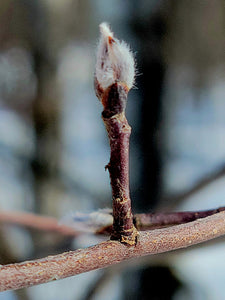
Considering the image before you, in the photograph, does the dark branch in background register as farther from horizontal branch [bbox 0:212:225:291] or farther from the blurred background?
horizontal branch [bbox 0:212:225:291]

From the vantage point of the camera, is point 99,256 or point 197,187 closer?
point 99,256

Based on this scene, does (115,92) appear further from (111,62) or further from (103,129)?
(103,129)

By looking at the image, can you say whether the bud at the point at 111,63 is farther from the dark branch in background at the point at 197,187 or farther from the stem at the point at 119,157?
the dark branch in background at the point at 197,187

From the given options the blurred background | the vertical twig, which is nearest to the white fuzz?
the vertical twig

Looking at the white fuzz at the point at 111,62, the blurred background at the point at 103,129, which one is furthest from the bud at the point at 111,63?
the blurred background at the point at 103,129

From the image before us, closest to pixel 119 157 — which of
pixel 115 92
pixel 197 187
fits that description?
pixel 115 92

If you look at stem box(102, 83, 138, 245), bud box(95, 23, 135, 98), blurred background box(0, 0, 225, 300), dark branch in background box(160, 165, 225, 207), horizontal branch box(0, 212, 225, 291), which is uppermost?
blurred background box(0, 0, 225, 300)

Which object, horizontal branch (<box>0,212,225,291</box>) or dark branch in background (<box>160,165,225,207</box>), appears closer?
horizontal branch (<box>0,212,225,291</box>)

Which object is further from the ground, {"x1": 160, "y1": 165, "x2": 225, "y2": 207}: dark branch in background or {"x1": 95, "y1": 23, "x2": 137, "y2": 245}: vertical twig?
{"x1": 160, "y1": 165, "x2": 225, "y2": 207}: dark branch in background
